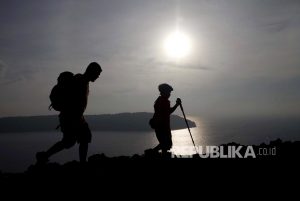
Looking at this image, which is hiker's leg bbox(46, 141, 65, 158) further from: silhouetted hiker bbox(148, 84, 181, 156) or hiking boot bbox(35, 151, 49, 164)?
silhouetted hiker bbox(148, 84, 181, 156)

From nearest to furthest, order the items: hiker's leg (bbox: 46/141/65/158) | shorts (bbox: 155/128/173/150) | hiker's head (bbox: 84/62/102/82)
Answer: hiker's leg (bbox: 46/141/65/158) < hiker's head (bbox: 84/62/102/82) < shorts (bbox: 155/128/173/150)

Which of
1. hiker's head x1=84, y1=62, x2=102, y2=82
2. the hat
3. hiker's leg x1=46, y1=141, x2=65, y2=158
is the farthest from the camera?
the hat

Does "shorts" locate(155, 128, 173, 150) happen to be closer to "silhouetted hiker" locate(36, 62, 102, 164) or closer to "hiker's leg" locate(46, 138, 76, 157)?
"silhouetted hiker" locate(36, 62, 102, 164)

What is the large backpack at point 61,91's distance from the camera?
662cm

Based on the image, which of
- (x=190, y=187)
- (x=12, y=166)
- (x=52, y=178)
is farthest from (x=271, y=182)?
(x=12, y=166)

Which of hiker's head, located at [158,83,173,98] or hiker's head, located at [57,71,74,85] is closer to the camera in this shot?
hiker's head, located at [57,71,74,85]

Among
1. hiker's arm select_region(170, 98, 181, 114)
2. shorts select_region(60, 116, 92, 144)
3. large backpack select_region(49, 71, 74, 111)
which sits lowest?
shorts select_region(60, 116, 92, 144)

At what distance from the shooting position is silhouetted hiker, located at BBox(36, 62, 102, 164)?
21.9 feet

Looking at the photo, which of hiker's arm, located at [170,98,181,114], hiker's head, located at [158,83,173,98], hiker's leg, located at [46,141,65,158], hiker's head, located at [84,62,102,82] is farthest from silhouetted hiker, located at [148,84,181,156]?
hiker's leg, located at [46,141,65,158]

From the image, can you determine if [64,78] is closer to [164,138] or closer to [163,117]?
[163,117]

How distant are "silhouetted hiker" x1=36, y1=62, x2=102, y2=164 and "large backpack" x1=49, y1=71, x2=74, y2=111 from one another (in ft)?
0.16

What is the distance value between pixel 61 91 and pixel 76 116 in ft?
2.11

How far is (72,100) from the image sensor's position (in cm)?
671

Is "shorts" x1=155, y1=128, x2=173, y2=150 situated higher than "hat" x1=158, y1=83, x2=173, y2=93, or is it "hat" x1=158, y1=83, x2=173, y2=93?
"hat" x1=158, y1=83, x2=173, y2=93
